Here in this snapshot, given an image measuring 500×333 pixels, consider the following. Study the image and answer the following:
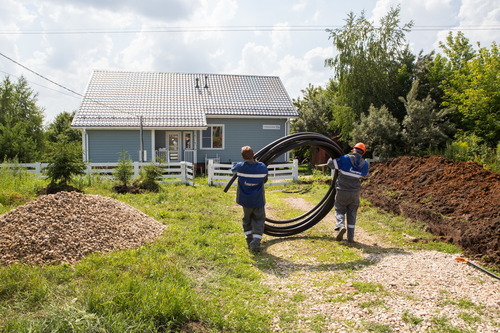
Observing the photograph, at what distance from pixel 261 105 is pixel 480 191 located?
14722mm

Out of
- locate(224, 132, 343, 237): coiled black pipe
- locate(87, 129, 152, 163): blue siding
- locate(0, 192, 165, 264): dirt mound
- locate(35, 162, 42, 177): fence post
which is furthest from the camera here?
locate(87, 129, 152, 163): blue siding

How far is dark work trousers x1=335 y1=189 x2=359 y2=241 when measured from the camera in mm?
7098

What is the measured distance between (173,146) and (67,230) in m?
15.2

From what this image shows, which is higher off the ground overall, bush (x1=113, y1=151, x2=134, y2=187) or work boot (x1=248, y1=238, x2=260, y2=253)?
bush (x1=113, y1=151, x2=134, y2=187)

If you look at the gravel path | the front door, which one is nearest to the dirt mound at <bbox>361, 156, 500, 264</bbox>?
the gravel path

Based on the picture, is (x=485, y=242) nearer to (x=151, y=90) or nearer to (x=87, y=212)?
(x=87, y=212)

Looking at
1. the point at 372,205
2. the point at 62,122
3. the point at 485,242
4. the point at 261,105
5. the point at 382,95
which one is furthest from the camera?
the point at 62,122

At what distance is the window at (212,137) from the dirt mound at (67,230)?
14215 mm

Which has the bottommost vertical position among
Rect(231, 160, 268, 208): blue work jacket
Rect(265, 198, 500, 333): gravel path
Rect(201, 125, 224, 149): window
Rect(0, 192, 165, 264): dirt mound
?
Rect(265, 198, 500, 333): gravel path

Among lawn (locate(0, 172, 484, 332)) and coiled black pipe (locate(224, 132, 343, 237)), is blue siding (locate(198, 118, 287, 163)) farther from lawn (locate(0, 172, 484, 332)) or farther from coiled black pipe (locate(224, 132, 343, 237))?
lawn (locate(0, 172, 484, 332))

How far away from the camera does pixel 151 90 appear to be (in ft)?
74.3

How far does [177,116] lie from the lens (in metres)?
20.5

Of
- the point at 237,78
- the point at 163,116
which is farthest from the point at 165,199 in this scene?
the point at 237,78

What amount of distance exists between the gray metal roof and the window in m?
0.88
